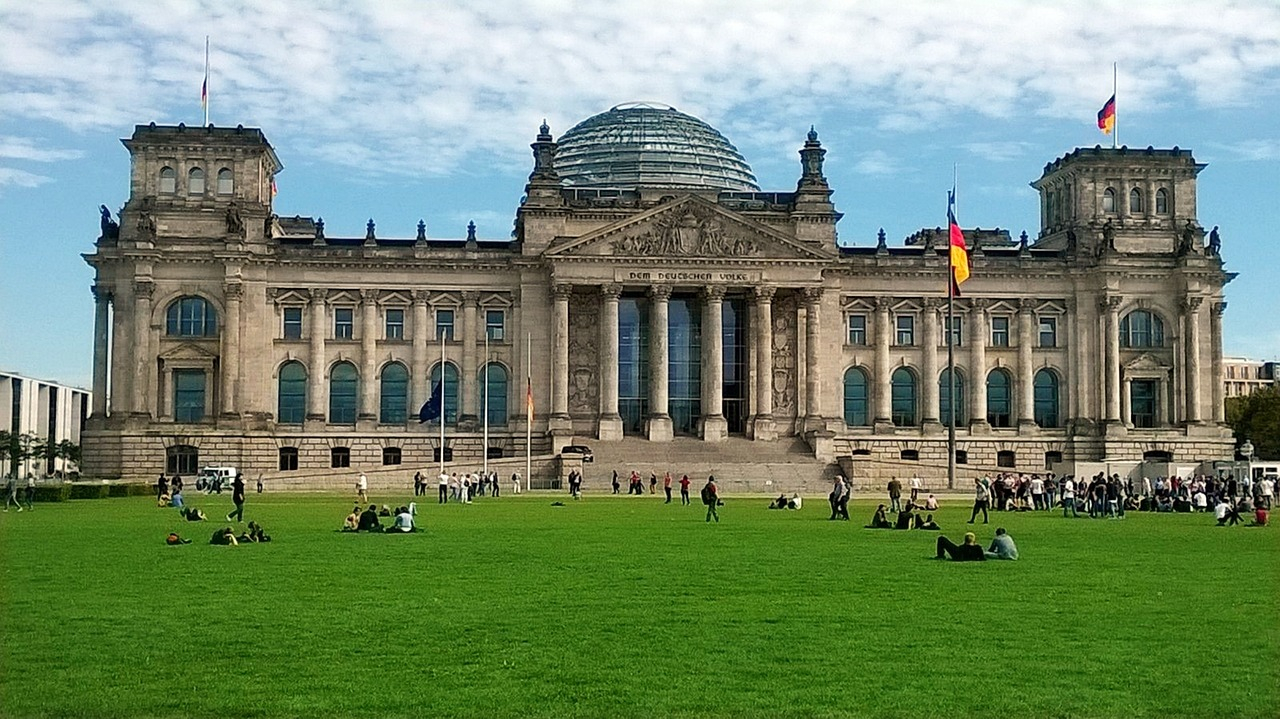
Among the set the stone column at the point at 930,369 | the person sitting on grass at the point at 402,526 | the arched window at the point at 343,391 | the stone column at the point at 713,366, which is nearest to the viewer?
the person sitting on grass at the point at 402,526

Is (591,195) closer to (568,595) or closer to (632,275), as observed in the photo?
(632,275)

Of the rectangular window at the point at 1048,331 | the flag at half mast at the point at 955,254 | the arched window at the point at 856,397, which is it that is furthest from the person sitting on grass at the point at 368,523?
the rectangular window at the point at 1048,331

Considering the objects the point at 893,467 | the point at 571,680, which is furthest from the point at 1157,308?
the point at 571,680

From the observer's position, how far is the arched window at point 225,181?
111 m

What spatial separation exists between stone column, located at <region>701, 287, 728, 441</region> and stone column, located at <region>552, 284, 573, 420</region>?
10192 millimetres

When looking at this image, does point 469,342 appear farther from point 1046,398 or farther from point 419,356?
point 1046,398

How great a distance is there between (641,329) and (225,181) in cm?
3293

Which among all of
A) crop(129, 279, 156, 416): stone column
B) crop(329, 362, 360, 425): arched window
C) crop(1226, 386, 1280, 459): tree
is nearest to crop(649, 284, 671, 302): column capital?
crop(329, 362, 360, 425): arched window

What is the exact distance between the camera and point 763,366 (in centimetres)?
11056

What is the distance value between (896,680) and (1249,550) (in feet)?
81.7

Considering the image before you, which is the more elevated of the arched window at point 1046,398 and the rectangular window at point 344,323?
the rectangular window at point 344,323

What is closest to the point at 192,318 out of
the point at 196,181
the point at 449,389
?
the point at 196,181

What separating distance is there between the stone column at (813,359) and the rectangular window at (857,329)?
408cm

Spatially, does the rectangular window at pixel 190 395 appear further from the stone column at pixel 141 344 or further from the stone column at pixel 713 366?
the stone column at pixel 713 366
